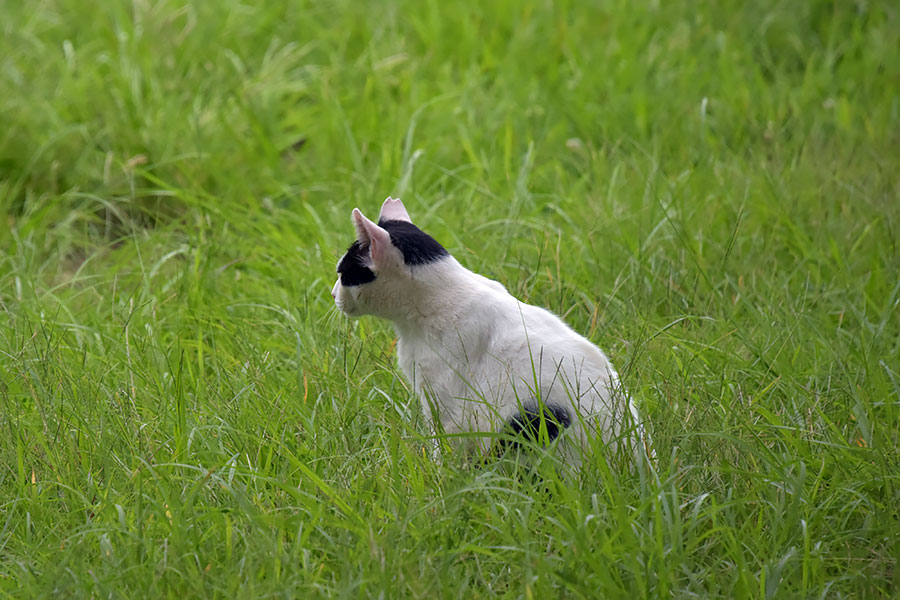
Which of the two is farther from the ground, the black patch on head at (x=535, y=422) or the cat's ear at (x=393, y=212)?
the cat's ear at (x=393, y=212)

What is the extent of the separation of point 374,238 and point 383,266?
0.09 m

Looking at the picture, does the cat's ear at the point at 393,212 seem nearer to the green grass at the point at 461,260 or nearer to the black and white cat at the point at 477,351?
the black and white cat at the point at 477,351

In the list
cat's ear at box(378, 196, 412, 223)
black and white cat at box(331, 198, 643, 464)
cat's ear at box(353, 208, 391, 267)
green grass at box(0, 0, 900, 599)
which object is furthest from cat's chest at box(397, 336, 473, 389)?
cat's ear at box(378, 196, 412, 223)

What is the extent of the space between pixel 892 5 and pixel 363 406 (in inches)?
190

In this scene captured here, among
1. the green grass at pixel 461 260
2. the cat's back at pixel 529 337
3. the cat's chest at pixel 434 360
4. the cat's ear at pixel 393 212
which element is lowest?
the green grass at pixel 461 260

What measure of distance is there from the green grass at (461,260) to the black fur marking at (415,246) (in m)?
0.39

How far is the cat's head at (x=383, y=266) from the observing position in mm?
2564

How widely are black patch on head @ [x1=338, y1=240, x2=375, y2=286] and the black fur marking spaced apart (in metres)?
0.09

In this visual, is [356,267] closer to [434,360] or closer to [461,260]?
[434,360]

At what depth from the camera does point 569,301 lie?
3457 millimetres

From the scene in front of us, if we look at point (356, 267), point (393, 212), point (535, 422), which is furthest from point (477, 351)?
point (393, 212)

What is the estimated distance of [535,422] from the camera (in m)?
2.43

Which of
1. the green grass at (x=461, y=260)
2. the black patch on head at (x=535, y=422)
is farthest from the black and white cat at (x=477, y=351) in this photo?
the green grass at (x=461, y=260)

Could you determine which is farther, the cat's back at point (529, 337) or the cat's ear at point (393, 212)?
the cat's ear at point (393, 212)
